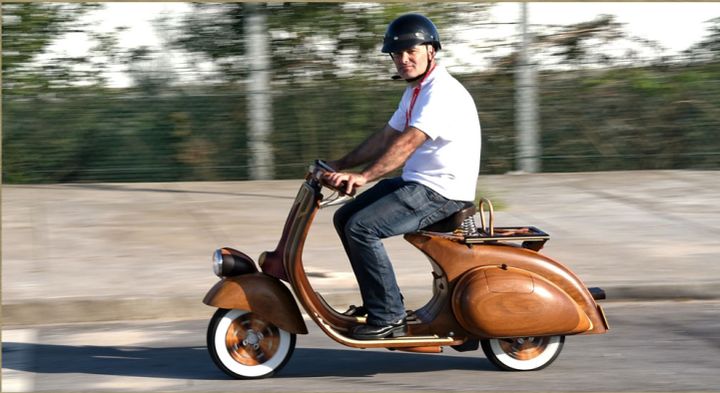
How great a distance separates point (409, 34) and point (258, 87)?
758cm

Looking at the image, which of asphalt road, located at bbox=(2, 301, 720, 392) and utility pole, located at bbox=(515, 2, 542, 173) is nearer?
asphalt road, located at bbox=(2, 301, 720, 392)

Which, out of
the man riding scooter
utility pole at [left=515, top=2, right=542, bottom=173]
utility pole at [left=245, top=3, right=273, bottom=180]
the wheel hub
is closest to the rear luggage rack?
the man riding scooter

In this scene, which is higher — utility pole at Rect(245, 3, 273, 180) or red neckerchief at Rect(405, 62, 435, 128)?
red neckerchief at Rect(405, 62, 435, 128)

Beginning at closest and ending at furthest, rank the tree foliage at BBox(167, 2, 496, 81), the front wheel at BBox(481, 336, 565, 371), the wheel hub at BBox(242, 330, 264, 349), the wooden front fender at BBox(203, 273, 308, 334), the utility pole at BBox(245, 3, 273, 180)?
the wooden front fender at BBox(203, 273, 308, 334), the wheel hub at BBox(242, 330, 264, 349), the front wheel at BBox(481, 336, 565, 371), the utility pole at BBox(245, 3, 273, 180), the tree foliage at BBox(167, 2, 496, 81)

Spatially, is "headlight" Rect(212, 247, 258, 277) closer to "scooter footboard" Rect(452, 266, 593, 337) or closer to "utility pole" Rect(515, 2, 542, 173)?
"scooter footboard" Rect(452, 266, 593, 337)

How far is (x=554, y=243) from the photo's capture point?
32.2ft

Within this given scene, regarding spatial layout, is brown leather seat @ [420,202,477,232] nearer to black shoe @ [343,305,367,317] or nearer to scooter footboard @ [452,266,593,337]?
scooter footboard @ [452,266,593,337]

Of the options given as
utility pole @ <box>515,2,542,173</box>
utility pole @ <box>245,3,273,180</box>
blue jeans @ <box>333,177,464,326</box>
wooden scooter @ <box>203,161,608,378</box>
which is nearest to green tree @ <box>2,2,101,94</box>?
utility pole @ <box>245,3,273,180</box>

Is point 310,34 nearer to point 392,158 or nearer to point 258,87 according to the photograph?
point 258,87

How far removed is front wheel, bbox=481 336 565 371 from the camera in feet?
21.0

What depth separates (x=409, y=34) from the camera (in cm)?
602

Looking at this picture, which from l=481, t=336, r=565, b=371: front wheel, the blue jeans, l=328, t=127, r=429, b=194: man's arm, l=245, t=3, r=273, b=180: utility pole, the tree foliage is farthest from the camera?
the tree foliage

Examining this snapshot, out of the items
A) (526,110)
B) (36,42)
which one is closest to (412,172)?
(526,110)

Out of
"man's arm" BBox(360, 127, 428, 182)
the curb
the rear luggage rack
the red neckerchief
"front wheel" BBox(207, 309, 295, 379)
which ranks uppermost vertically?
the red neckerchief
